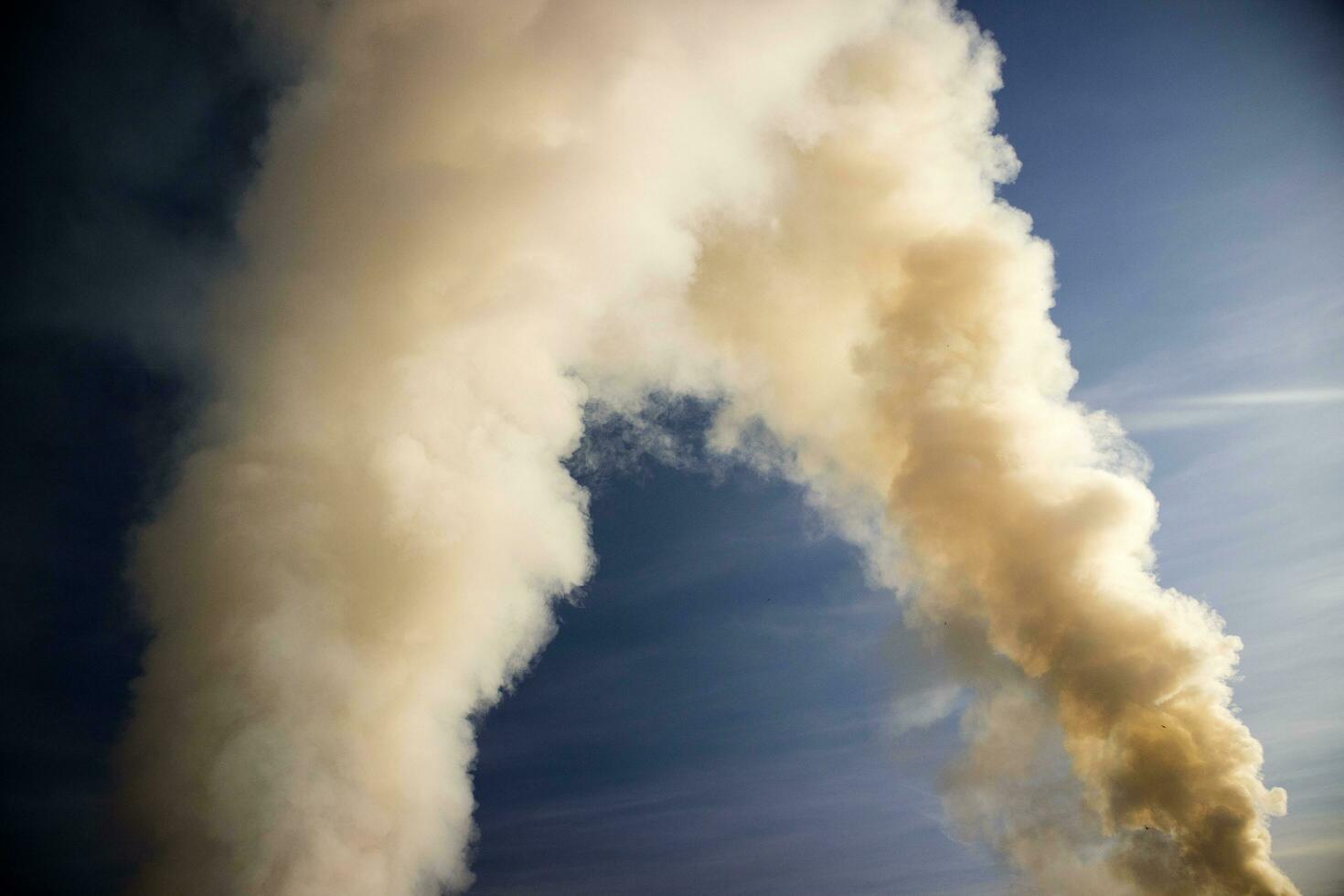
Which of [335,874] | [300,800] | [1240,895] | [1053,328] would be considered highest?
[1053,328]

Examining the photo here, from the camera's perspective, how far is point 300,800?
30.2m

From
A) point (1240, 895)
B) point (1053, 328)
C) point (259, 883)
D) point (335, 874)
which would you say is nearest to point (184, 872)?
point (259, 883)

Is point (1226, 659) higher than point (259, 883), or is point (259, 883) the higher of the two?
point (1226, 659)

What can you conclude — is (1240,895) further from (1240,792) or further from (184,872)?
(184,872)

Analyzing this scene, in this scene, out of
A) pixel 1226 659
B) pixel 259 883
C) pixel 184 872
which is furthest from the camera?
pixel 184 872

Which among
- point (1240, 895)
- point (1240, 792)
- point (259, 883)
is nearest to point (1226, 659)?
point (1240, 792)

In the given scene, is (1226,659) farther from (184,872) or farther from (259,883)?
(184,872)

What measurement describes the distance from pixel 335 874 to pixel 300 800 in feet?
11.7

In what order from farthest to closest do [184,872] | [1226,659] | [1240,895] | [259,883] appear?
1. [184,872]
2. [259,883]
3. [1226,659]
4. [1240,895]

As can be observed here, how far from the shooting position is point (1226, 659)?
23328mm

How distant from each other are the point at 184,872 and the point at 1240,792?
134 feet

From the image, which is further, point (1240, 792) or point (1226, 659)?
point (1226, 659)

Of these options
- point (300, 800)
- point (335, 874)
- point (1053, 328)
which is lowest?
point (335, 874)

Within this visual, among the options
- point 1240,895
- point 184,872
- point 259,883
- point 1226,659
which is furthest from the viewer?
point 184,872
